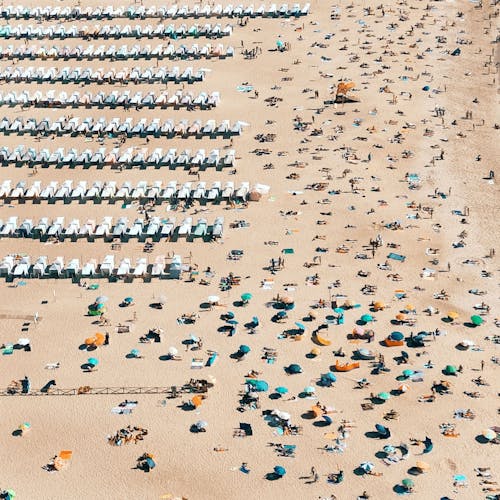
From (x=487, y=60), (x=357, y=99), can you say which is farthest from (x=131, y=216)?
(x=487, y=60)

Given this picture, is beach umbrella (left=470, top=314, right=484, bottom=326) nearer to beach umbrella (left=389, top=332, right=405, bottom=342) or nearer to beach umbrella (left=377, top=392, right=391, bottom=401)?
beach umbrella (left=389, top=332, right=405, bottom=342)

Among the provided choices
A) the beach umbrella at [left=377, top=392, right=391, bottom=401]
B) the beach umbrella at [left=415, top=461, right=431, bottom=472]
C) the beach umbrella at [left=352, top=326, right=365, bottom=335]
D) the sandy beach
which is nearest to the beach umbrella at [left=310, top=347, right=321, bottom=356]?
the sandy beach

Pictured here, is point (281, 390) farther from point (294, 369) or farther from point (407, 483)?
point (407, 483)

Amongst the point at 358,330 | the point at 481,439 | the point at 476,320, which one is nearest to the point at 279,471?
the point at 481,439

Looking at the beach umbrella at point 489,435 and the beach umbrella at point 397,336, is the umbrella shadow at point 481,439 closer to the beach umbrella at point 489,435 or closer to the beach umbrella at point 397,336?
the beach umbrella at point 489,435

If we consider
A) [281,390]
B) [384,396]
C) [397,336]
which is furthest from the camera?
[397,336]

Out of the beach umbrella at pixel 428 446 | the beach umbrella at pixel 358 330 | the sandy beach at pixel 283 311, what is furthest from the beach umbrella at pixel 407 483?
the beach umbrella at pixel 358 330
